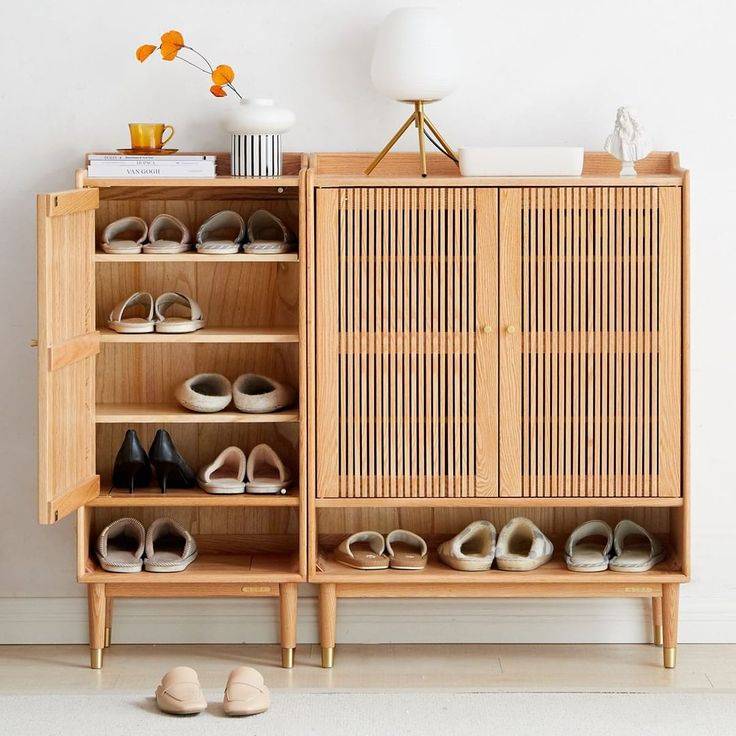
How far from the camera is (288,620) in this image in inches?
117

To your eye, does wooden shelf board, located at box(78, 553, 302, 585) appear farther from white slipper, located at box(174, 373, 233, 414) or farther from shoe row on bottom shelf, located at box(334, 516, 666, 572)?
white slipper, located at box(174, 373, 233, 414)

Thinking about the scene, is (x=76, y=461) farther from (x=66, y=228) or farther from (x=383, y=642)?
(x=383, y=642)

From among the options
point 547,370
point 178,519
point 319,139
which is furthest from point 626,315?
point 178,519

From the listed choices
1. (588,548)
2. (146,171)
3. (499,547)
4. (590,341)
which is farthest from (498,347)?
(146,171)

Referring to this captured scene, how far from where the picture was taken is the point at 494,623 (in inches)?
127

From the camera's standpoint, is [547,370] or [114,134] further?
[114,134]

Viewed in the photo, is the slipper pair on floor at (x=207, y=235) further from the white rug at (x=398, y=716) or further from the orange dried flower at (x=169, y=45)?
the white rug at (x=398, y=716)

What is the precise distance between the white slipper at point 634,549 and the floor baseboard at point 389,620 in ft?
0.70

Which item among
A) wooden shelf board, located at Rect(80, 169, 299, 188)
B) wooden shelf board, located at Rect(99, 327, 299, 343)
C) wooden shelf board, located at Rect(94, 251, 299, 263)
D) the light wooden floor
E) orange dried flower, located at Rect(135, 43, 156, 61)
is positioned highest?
orange dried flower, located at Rect(135, 43, 156, 61)

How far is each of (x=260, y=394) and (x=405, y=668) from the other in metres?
0.81

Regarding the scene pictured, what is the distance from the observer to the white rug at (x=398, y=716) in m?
2.62

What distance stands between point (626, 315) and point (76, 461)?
138 centimetres

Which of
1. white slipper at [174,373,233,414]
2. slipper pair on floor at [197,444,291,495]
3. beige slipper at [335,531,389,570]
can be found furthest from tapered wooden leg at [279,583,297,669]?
white slipper at [174,373,233,414]

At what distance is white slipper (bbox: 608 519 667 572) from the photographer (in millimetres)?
2926
